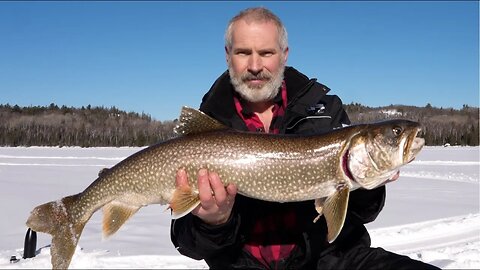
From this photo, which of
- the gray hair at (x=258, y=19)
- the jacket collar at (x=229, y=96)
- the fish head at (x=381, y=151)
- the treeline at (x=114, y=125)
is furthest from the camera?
the treeline at (x=114, y=125)

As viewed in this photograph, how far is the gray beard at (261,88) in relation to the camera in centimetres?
354

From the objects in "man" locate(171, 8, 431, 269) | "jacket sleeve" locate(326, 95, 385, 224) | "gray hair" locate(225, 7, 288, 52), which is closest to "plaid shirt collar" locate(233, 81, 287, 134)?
"man" locate(171, 8, 431, 269)

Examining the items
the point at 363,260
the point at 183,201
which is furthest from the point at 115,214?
the point at 363,260

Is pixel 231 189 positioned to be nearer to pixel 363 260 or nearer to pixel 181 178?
pixel 181 178

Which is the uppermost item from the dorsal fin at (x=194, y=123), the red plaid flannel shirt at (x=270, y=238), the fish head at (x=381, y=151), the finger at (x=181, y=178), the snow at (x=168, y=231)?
the dorsal fin at (x=194, y=123)

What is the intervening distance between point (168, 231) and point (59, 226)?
341 centimetres

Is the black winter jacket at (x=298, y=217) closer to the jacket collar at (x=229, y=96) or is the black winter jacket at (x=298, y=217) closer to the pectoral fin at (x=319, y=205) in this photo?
the jacket collar at (x=229, y=96)

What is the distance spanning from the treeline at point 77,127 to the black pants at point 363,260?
1128 inches

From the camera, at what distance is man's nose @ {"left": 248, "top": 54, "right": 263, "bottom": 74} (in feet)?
11.7

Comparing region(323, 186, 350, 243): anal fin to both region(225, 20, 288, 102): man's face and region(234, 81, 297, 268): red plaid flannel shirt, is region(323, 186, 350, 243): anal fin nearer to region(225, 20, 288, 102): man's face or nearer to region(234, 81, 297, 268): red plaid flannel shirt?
region(234, 81, 297, 268): red plaid flannel shirt

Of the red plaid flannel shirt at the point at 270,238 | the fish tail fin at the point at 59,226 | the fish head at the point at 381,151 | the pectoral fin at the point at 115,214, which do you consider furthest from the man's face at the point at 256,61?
the fish tail fin at the point at 59,226

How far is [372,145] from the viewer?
276 cm

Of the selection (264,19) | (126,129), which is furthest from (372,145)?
(126,129)

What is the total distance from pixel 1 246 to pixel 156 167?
3617 millimetres
